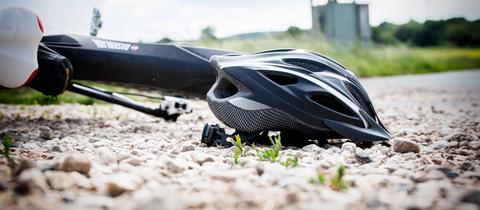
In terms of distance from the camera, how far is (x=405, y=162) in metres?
2.31

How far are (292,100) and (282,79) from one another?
24cm

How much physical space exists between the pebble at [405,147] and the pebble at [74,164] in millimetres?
1928

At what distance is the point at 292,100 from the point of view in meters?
2.89

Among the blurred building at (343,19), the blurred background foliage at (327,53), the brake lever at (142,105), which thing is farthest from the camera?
the blurred building at (343,19)

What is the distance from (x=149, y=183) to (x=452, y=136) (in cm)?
260

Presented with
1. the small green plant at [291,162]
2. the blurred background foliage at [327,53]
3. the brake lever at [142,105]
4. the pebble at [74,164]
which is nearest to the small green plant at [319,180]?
the small green plant at [291,162]

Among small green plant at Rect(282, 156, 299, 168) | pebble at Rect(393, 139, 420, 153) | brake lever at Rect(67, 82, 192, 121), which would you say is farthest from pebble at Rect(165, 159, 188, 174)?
brake lever at Rect(67, 82, 192, 121)

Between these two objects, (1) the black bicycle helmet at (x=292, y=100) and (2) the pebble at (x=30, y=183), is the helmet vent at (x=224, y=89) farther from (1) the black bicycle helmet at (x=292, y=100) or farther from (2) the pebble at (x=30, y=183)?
(2) the pebble at (x=30, y=183)

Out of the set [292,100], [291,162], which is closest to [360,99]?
[292,100]

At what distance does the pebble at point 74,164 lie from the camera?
181 centimetres

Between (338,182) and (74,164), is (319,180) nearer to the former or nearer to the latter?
(338,182)

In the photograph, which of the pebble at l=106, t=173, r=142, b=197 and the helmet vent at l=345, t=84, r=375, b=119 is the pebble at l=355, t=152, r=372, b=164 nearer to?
the helmet vent at l=345, t=84, r=375, b=119

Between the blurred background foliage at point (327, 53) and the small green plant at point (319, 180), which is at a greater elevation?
the small green plant at point (319, 180)

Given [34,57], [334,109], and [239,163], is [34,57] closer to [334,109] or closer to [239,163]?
[239,163]
